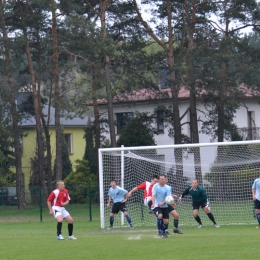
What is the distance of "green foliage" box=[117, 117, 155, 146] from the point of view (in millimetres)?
44344

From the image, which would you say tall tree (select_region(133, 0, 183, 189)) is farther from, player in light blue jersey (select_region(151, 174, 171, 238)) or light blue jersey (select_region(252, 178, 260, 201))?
player in light blue jersey (select_region(151, 174, 171, 238))

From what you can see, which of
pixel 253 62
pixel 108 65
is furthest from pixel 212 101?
pixel 108 65

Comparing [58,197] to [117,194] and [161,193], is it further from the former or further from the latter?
[117,194]

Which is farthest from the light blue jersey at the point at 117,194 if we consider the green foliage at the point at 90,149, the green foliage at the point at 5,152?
the green foliage at the point at 90,149

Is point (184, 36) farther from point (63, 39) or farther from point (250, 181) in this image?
point (250, 181)

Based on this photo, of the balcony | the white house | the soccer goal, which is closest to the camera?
the soccer goal

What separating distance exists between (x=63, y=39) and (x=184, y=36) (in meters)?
7.44

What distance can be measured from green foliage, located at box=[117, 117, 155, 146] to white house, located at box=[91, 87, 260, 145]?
2.70 ft

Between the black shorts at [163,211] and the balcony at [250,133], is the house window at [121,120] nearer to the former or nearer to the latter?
the balcony at [250,133]

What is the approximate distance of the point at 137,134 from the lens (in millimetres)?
44625

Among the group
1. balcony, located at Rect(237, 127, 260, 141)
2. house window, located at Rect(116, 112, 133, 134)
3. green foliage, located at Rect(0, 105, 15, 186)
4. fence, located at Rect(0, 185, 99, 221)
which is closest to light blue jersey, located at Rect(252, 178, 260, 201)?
fence, located at Rect(0, 185, 99, 221)

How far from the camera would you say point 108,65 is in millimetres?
38562

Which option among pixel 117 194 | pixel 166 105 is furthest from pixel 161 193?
pixel 166 105

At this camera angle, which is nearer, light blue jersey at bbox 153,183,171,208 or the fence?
light blue jersey at bbox 153,183,171,208
